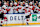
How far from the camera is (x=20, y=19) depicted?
5.30 ft

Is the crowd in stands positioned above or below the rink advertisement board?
above

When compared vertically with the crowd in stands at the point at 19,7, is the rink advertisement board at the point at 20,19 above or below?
below

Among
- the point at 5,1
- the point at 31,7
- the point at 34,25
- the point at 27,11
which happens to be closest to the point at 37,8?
the point at 31,7

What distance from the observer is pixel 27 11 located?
5.38 ft

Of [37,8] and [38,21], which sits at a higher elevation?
[37,8]

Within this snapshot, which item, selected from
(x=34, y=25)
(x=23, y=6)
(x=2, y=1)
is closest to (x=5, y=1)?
(x=2, y=1)

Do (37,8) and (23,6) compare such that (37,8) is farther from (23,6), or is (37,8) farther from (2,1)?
(2,1)

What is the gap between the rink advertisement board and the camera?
5.24ft

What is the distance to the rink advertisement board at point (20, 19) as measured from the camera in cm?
160

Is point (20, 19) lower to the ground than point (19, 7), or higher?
lower

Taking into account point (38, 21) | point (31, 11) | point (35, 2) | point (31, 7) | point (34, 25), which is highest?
point (35, 2)

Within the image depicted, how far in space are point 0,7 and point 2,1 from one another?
17cm

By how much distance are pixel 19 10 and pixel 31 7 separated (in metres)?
0.34

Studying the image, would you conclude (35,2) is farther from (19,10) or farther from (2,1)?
(2,1)
